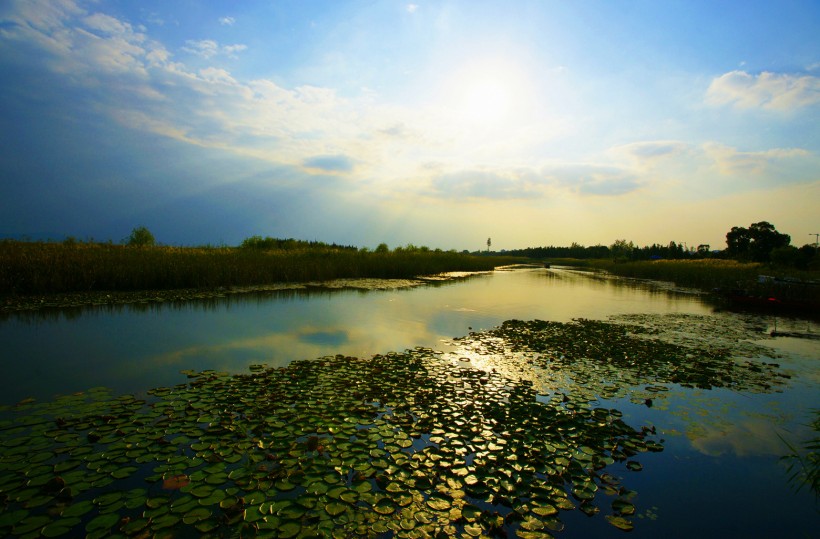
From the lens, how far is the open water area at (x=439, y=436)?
3010 mm

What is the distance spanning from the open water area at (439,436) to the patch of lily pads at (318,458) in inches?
0.8

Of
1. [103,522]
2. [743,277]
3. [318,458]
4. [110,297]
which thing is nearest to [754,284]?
[743,277]

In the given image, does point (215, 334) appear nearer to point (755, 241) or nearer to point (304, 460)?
point (304, 460)

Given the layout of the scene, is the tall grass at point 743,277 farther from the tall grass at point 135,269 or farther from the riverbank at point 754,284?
the tall grass at point 135,269

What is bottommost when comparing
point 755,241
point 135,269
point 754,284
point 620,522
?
point 620,522

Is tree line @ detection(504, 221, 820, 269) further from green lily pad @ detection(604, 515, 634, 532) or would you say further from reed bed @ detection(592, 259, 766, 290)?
green lily pad @ detection(604, 515, 634, 532)

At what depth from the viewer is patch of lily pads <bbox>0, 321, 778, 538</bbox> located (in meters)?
2.89

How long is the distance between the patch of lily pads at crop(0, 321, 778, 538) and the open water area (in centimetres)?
2

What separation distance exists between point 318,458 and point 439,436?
4.57ft

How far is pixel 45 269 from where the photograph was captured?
13.0 meters

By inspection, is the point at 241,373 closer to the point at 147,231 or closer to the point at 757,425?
the point at 757,425

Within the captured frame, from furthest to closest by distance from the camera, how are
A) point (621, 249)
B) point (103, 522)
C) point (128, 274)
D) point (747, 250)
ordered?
point (621, 249) → point (747, 250) → point (128, 274) → point (103, 522)

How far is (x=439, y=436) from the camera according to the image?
4.35 metres

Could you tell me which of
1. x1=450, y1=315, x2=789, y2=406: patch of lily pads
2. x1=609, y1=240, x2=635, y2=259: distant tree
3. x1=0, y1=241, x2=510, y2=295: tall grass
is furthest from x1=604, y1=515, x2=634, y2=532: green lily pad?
x1=609, y1=240, x2=635, y2=259: distant tree
